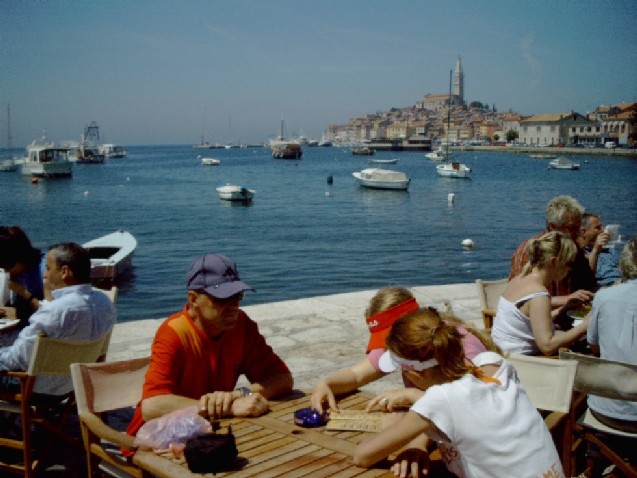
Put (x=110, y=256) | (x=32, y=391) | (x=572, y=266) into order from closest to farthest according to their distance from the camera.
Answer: (x=32, y=391), (x=572, y=266), (x=110, y=256)

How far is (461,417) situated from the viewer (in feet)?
6.29

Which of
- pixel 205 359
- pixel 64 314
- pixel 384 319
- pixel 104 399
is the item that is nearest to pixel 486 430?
pixel 384 319

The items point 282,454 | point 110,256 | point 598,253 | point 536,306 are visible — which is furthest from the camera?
point 110,256

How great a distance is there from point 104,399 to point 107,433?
477mm

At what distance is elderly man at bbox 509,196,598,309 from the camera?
440 cm

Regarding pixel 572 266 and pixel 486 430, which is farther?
pixel 572 266

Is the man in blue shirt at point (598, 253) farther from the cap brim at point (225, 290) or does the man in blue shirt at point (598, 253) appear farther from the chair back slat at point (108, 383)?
the chair back slat at point (108, 383)

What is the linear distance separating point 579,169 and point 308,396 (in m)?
92.3

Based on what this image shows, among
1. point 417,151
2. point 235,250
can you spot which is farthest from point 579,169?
point 417,151

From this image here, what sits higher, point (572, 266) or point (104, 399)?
point (572, 266)

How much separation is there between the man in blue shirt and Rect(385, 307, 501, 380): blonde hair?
12.8ft

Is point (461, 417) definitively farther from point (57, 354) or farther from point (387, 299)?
point (57, 354)

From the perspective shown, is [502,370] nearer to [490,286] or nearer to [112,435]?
A: [112,435]

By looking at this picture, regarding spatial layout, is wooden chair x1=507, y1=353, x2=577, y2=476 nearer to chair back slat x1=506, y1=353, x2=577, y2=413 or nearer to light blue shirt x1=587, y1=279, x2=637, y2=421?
chair back slat x1=506, y1=353, x2=577, y2=413
